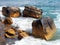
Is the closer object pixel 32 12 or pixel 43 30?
pixel 43 30

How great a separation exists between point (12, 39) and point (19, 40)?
463 millimetres

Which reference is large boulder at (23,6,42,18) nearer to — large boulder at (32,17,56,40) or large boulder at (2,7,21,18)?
large boulder at (2,7,21,18)

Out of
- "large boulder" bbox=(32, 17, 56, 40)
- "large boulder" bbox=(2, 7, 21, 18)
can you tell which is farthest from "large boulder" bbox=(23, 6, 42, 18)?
"large boulder" bbox=(32, 17, 56, 40)

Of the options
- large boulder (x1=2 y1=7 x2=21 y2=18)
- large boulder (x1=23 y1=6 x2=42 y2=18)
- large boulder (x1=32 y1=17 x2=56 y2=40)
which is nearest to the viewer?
large boulder (x1=32 y1=17 x2=56 y2=40)

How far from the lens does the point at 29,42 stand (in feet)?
39.4

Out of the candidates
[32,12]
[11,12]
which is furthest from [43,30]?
[11,12]

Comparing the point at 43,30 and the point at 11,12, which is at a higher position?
the point at 43,30

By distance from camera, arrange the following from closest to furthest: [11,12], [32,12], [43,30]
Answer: [43,30] → [32,12] → [11,12]

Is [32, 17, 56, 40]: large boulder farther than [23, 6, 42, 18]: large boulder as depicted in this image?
No

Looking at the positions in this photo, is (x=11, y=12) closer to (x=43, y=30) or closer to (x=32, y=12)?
(x=32, y=12)

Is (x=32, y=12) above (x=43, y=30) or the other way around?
the other way around

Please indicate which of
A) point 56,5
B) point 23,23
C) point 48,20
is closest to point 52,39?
point 48,20

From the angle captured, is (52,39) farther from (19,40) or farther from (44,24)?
(19,40)

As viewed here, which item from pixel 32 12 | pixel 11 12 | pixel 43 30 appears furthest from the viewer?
pixel 11 12
